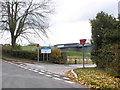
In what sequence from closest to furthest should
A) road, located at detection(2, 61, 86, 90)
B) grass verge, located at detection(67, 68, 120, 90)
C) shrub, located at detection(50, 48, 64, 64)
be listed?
grass verge, located at detection(67, 68, 120, 90) → road, located at detection(2, 61, 86, 90) → shrub, located at detection(50, 48, 64, 64)

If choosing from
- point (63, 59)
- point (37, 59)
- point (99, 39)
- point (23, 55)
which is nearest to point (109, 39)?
point (99, 39)

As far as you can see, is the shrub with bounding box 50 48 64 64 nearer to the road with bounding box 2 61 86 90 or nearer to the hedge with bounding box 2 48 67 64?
the hedge with bounding box 2 48 67 64

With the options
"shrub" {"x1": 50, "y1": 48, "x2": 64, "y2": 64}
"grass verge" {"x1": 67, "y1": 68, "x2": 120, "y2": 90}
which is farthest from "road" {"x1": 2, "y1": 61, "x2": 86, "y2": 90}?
"shrub" {"x1": 50, "y1": 48, "x2": 64, "y2": 64}

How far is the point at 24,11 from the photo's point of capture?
32656 mm

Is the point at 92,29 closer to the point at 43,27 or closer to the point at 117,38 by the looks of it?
the point at 117,38

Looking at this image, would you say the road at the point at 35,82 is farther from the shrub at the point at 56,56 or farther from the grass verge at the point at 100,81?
the shrub at the point at 56,56

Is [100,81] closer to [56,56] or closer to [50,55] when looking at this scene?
[56,56]

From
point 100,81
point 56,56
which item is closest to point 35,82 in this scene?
point 100,81

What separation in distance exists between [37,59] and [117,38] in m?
16.5

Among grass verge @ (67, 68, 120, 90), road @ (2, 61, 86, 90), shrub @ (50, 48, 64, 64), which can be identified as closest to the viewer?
grass verge @ (67, 68, 120, 90)

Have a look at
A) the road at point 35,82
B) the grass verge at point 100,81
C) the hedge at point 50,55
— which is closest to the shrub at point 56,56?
the hedge at point 50,55

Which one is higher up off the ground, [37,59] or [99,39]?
[99,39]

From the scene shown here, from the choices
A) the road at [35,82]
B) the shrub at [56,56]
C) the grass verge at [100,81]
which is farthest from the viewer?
the shrub at [56,56]

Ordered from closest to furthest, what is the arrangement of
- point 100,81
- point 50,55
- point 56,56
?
point 100,81 → point 56,56 → point 50,55
